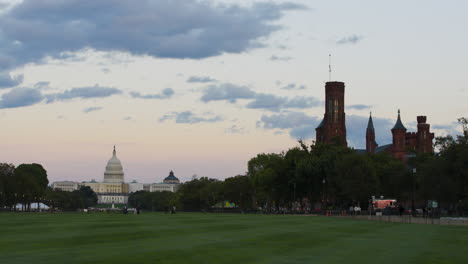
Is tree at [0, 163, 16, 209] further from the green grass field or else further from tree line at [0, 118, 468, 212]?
the green grass field

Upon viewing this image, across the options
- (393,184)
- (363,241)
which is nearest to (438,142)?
(393,184)

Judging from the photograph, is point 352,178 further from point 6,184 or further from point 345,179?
point 6,184

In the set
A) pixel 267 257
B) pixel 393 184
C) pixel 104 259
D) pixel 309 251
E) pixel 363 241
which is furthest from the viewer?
pixel 393 184

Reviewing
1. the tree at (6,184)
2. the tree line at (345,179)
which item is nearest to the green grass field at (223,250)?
the tree line at (345,179)

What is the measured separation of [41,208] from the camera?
642 ft

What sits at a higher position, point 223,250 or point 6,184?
point 6,184

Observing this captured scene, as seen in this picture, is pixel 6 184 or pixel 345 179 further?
pixel 6 184

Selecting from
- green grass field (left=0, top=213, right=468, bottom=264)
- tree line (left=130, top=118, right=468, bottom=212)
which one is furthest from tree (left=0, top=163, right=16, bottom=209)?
green grass field (left=0, top=213, right=468, bottom=264)

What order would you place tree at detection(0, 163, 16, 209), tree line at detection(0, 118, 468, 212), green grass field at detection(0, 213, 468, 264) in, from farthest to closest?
tree at detection(0, 163, 16, 209), tree line at detection(0, 118, 468, 212), green grass field at detection(0, 213, 468, 264)

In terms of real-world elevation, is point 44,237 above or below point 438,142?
below

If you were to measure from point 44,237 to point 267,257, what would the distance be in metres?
14.9

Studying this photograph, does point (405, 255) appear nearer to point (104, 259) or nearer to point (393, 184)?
point (104, 259)

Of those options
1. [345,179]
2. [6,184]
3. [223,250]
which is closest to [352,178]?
[345,179]

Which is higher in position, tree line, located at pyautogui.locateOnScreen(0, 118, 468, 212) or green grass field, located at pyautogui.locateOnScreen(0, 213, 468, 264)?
tree line, located at pyautogui.locateOnScreen(0, 118, 468, 212)
